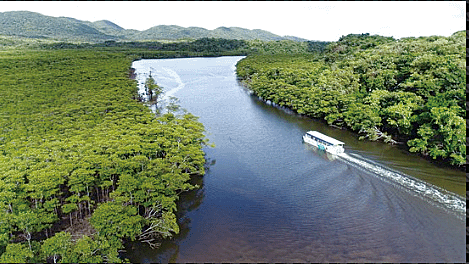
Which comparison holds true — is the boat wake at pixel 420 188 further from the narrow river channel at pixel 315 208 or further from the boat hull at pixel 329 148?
the boat hull at pixel 329 148

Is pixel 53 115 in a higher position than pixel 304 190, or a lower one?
higher

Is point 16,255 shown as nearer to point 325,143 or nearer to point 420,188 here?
point 420,188

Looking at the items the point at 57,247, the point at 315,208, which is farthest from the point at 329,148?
the point at 57,247

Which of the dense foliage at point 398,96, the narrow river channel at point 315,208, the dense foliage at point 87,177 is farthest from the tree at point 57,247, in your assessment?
the dense foliage at point 398,96

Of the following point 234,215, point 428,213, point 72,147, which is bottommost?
point 234,215

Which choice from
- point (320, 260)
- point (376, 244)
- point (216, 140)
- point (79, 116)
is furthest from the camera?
point (216, 140)

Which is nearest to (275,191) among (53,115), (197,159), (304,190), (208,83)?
(304,190)

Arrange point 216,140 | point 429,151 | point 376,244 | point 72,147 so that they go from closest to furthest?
point 376,244, point 72,147, point 429,151, point 216,140

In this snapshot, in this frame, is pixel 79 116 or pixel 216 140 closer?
pixel 79 116

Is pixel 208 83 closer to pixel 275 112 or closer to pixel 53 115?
pixel 275 112
